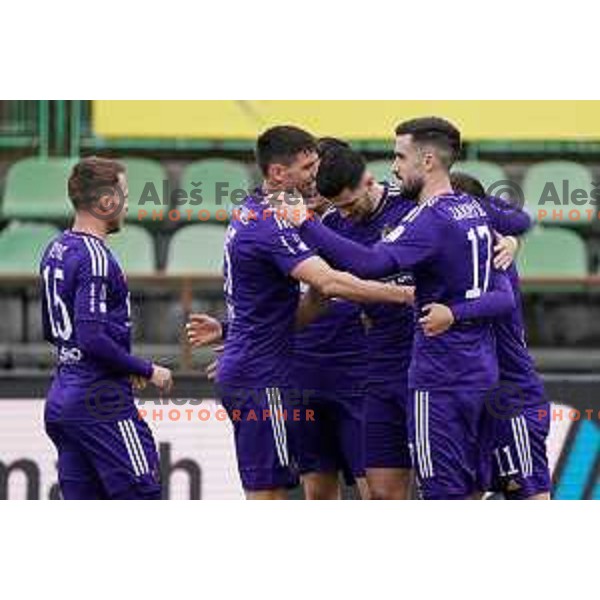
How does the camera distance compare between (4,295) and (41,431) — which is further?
(4,295)

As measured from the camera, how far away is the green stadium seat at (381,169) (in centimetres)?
1227

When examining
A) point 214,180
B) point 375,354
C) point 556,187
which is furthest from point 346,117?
point 375,354

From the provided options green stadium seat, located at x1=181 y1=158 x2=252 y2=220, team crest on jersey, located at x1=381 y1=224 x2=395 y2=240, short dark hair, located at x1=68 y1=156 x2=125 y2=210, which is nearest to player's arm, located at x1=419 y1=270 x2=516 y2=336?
team crest on jersey, located at x1=381 y1=224 x2=395 y2=240

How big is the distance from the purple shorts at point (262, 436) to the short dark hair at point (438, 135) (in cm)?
123

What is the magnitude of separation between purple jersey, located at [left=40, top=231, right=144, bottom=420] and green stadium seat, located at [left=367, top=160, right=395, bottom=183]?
14.3ft

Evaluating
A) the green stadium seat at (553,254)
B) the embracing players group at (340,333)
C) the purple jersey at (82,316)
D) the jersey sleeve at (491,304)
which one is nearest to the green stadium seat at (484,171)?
the green stadium seat at (553,254)

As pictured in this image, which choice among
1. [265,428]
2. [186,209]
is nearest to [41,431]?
[186,209]

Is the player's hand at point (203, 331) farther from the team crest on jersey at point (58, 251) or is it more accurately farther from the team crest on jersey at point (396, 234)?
the team crest on jersey at point (396, 234)

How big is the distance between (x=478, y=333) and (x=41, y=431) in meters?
4.15

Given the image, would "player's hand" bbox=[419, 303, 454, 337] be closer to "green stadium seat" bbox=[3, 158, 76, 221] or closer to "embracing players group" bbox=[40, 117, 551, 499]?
"embracing players group" bbox=[40, 117, 551, 499]

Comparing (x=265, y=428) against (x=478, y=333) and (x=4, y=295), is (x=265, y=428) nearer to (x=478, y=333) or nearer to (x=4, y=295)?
(x=478, y=333)

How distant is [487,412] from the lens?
Result: 7922 mm

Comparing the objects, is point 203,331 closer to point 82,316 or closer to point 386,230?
point 82,316

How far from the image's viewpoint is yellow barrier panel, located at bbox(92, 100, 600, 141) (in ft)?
42.0
